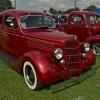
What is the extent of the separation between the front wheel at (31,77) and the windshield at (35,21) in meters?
1.31

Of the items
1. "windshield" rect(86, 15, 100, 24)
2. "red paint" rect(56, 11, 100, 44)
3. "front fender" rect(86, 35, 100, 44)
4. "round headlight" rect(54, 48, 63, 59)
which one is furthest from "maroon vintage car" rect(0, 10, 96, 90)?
"windshield" rect(86, 15, 100, 24)

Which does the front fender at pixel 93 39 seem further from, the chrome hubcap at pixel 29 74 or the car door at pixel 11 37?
the chrome hubcap at pixel 29 74

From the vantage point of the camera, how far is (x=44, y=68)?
4004mm

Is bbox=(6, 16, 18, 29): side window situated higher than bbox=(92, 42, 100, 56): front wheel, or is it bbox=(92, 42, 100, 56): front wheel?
bbox=(6, 16, 18, 29): side window

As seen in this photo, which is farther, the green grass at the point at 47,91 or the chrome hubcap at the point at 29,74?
the chrome hubcap at the point at 29,74

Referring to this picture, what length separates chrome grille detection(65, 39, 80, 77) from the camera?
445 centimetres

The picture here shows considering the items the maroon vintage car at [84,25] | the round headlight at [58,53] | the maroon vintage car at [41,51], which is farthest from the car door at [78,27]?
the round headlight at [58,53]

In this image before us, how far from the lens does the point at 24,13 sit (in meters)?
5.55

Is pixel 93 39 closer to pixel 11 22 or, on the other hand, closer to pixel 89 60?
pixel 89 60

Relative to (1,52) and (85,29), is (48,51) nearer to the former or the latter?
(1,52)

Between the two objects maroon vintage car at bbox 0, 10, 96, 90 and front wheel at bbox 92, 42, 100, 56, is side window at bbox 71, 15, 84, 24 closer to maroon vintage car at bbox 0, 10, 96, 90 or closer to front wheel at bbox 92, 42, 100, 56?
front wheel at bbox 92, 42, 100, 56

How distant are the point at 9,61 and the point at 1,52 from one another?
3.72 ft

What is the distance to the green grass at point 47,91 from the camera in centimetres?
410

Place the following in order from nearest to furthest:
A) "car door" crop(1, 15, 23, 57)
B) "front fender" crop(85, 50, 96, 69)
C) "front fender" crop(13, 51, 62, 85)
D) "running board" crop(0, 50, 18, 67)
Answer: "front fender" crop(13, 51, 62, 85) < "front fender" crop(85, 50, 96, 69) < "car door" crop(1, 15, 23, 57) < "running board" crop(0, 50, 18, 67)
